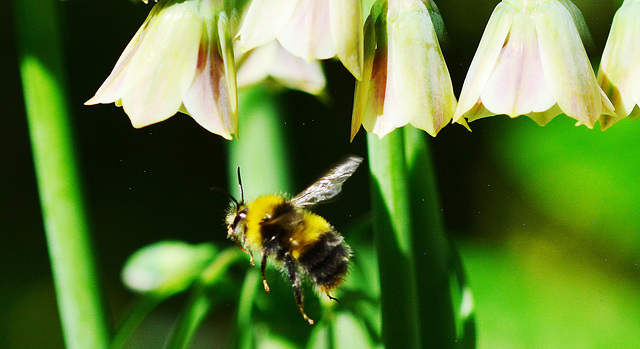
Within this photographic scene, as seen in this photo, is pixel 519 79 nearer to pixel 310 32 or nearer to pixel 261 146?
pixel 310 32

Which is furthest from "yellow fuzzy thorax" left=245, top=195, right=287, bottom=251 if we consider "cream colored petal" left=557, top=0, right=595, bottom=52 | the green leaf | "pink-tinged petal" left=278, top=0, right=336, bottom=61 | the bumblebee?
"cream colored petal" left=557, top=0, right=595, bottom=52

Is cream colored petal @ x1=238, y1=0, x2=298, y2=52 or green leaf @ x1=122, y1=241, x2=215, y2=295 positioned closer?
cream colored petal @ x1=238, y1=0, x2=298, y2=52

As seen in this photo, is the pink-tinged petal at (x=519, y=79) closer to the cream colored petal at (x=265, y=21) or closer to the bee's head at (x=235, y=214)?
the cream colored petal at (x=265, y=21)

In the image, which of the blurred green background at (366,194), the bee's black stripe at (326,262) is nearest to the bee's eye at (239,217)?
the bee's black stripe at (326,262)

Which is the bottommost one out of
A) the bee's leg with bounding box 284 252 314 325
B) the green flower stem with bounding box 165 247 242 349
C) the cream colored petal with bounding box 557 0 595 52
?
the green flower stem with bounding box 165 247 242 349

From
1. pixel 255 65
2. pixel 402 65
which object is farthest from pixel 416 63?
pixel 255 65

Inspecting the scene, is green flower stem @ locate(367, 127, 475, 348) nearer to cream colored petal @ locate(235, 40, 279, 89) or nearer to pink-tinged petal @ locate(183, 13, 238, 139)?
pink-tinged petal @ locate(183, 13, 238, 139)

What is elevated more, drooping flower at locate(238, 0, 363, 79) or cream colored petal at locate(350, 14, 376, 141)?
drooping flower at locate(238, 0, 363, 79)
